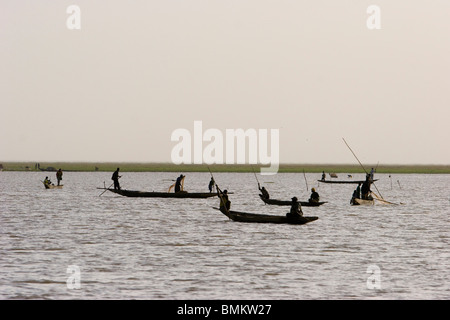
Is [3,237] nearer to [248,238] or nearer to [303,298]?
[248,238]

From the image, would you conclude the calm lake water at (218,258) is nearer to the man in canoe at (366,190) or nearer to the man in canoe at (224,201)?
the man in canoe at (224,201)

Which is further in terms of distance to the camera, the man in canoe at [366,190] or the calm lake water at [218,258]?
the man in canoe at [366,190]

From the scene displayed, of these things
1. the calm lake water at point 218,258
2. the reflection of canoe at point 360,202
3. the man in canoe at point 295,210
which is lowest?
the calm lake water at point 218,258

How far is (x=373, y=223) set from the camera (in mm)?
40875

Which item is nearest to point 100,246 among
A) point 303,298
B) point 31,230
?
point 31,230

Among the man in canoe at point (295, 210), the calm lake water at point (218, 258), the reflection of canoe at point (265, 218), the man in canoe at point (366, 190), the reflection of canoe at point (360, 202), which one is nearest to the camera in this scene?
the calm lake water at point (218, 258)

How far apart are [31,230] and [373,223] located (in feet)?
57.8

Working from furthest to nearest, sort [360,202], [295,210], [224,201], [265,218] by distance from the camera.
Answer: [360,202], [224,201], [265,218], [295,210]

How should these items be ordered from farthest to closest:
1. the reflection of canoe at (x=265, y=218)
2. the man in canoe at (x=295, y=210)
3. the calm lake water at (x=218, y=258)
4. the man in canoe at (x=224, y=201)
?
the man in canoe at (x=224, y=201), the reflection of canoe at (x=265, y=218), the man in canoe at (x=295, y=210), the calm lake water at (x=218, y=258)

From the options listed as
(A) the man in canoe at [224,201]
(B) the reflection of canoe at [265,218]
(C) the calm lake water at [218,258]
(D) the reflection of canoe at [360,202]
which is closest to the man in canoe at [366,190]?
(D) the reflection of canoe at [360,202]

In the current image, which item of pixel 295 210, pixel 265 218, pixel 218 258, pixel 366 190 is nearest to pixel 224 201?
pixel 265 218

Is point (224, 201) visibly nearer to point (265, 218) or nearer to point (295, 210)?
point (265, 218)

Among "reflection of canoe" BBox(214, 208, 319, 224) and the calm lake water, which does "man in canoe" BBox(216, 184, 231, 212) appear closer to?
"reflection of canoe" BBox(214, 208, 319, 224)

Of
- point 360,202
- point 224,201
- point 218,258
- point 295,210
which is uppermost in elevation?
point 224,201
